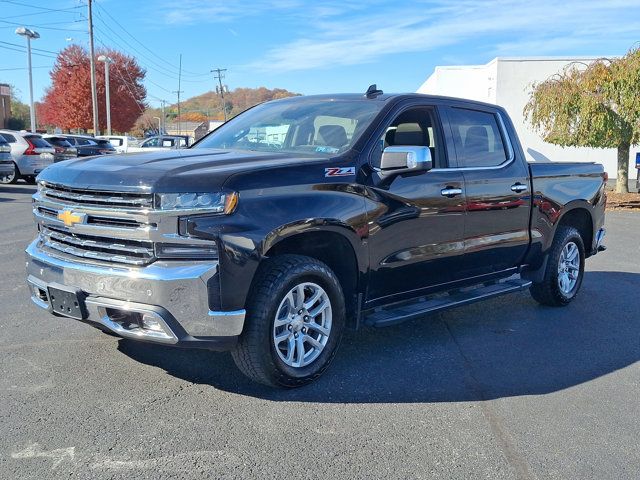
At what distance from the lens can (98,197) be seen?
3801mm

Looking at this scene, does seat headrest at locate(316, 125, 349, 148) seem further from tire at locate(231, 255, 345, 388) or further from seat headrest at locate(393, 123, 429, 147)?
tire at locate(231, 255, 345, 388)

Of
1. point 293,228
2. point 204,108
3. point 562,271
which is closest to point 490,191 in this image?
point 562,271

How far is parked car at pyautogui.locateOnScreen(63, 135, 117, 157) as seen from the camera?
21.7 metres

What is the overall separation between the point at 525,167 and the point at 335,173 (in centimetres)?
253

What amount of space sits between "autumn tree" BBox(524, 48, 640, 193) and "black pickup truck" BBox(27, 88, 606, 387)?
12.2 m

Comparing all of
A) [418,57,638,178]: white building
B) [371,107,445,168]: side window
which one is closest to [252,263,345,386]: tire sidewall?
[371,107,445,168]: side window

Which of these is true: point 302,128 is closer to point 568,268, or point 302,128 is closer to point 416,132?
point 416,132

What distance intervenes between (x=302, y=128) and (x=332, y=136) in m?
0.36

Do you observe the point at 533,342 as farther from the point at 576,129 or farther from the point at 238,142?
the point at 576,129

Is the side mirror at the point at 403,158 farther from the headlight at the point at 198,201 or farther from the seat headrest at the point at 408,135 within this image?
the headlight at the point at 198,201

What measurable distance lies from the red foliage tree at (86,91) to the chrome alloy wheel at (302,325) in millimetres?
56842

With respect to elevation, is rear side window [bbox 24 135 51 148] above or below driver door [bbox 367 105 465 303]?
above

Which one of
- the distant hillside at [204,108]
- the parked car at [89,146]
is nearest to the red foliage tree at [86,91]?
the distant hillside at [204,108]

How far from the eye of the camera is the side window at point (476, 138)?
17.6ft
